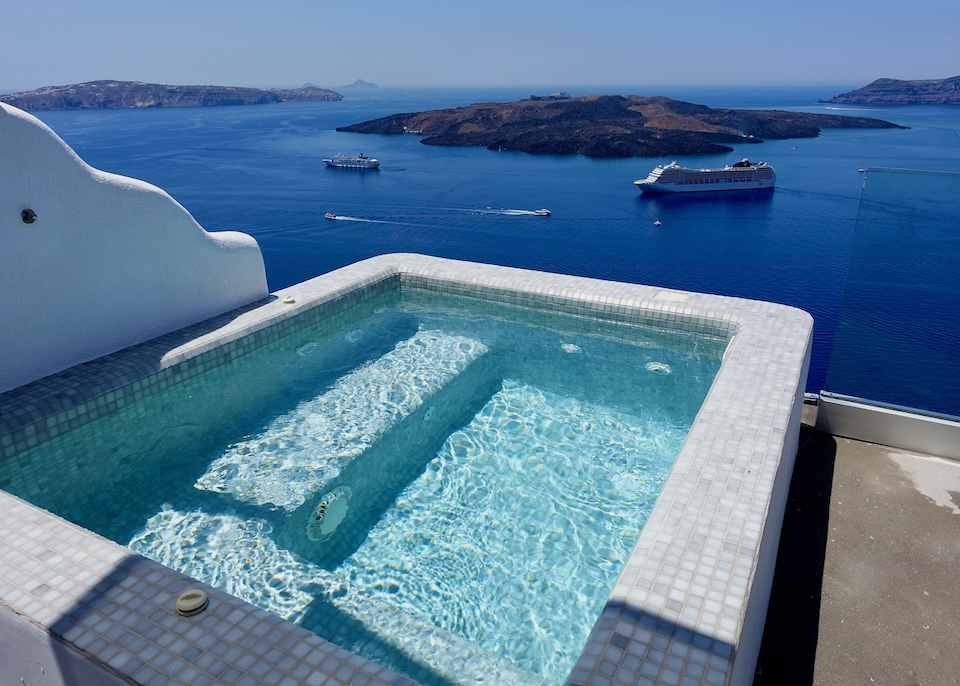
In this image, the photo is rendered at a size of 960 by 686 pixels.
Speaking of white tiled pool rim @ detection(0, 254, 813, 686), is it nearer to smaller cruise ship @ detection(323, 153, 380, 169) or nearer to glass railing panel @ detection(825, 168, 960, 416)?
glass railing panel @ detection(825, 168, 960, 416)

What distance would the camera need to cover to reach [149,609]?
2137mm

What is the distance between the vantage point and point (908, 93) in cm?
8788

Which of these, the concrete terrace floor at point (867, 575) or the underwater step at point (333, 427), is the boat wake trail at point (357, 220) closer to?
the underwater step at point (333, 427)

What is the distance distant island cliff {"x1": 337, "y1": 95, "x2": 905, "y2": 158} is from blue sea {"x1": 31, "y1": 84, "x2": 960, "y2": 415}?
1.95 m

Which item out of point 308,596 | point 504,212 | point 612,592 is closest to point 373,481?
point 308,596

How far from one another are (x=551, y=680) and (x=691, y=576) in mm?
758

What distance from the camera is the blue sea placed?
4359mm

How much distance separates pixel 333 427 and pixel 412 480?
764mm

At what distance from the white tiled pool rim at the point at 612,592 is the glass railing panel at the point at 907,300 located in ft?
1.41

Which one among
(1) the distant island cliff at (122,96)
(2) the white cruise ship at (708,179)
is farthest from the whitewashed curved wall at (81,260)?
(1) the distant island cliff at (122,96)

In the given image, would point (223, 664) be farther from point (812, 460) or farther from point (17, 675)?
point (812, 460)

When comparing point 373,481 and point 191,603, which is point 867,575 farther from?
point 191,603

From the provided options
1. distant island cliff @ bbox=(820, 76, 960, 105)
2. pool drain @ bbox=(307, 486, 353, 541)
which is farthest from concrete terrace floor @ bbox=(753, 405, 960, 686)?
distant island cliff @ bbox=(820, 76, 960, 105)

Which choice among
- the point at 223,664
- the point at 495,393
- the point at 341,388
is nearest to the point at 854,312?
the point at 495,393
